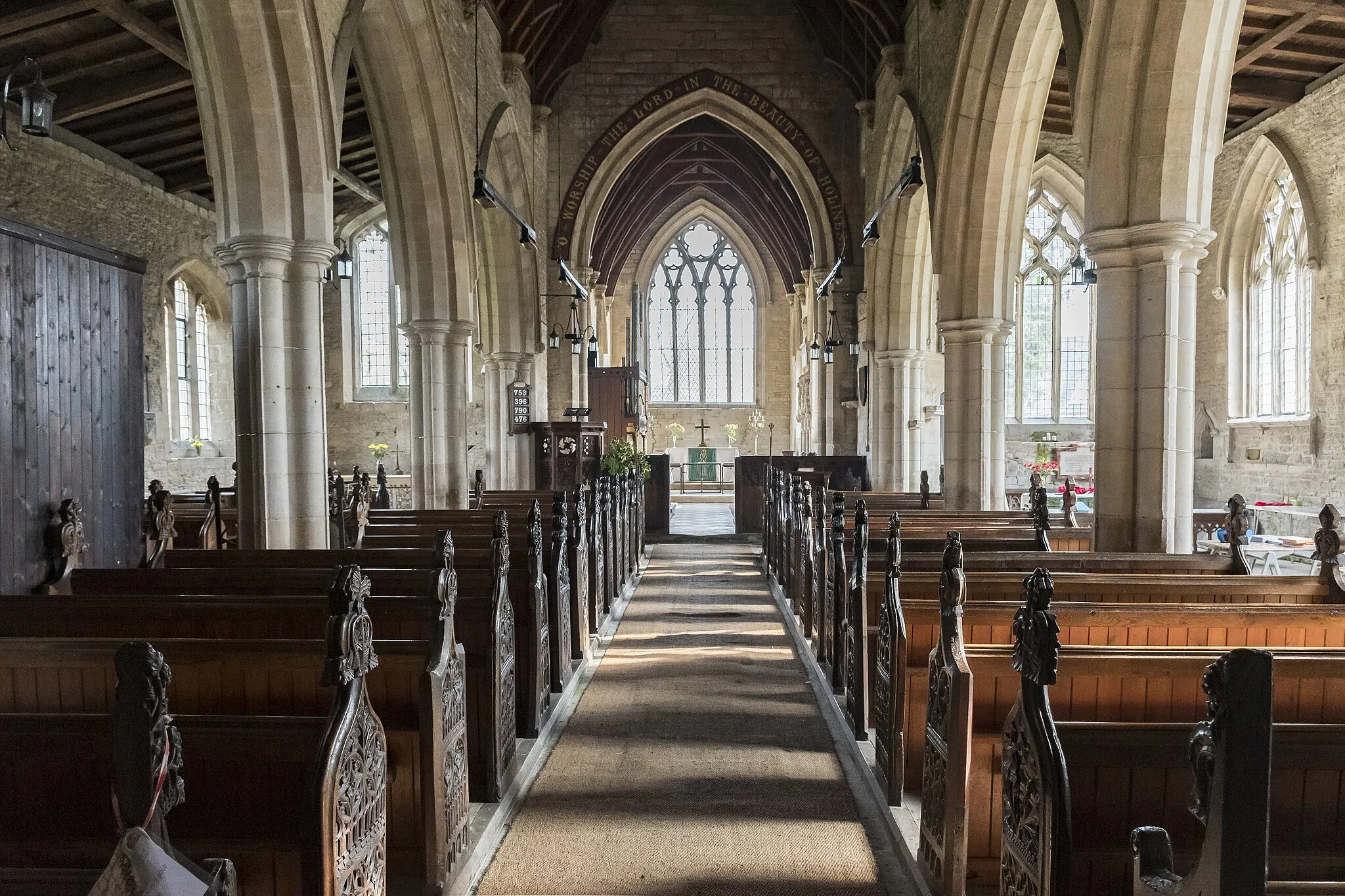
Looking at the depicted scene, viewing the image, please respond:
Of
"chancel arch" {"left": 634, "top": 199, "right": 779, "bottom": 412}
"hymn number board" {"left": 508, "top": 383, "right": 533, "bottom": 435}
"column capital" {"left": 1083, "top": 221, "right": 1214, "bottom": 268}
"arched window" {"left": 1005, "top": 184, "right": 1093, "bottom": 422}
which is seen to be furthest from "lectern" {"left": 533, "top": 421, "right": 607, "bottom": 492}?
"chancel arch" {"left": 634, "top": 199, "right": 779, "bottom": 412}

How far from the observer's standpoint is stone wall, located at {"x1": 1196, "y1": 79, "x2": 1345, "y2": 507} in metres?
9.48

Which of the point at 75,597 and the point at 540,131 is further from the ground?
the point at 540,131

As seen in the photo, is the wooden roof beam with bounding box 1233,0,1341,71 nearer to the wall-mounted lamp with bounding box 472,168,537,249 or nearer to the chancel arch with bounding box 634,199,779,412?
the wall-mounted lamp with bounding box 472,168,537,249

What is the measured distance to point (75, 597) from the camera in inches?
119

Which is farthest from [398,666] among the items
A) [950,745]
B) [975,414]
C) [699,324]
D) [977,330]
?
[699,324]

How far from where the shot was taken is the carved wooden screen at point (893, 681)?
3.02 metres

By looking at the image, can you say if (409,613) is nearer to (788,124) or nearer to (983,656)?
(983,656)

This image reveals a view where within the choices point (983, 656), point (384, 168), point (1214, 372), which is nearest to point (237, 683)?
point (983, 656)

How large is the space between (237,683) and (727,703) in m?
2.63

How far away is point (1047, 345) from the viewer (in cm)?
1499

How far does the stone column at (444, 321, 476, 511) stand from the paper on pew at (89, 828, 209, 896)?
8.23m

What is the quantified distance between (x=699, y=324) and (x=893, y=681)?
22.2 meters

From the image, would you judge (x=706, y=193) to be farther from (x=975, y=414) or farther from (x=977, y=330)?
(x=975, y=414)

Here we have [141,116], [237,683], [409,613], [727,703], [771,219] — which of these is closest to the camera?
[237,683]
